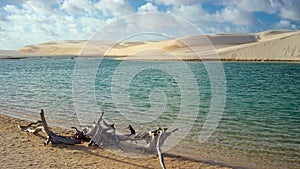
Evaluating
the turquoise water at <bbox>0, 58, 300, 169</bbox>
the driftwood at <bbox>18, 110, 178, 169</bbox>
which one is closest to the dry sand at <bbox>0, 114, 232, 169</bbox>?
the driftwood at <bbox>18, 110, 178, 169</bbox>

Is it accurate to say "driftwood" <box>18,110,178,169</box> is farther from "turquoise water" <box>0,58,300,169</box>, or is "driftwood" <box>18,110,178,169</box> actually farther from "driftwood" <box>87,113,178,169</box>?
"turquoise water" <box>0,58,300,169</box>

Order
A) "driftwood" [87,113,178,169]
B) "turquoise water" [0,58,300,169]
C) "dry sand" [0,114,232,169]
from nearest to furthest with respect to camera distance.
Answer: "dry sand" [0,114,232,169] → "driftwood" [87,113,178,169] → "turquoise water" [0,58,300,169]

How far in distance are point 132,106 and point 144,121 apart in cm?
318

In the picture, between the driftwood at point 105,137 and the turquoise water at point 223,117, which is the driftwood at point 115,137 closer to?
the driftwood at point 105,137

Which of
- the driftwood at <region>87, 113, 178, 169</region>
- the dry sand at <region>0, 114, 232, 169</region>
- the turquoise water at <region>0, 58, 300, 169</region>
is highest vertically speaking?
the turquoise water at <region>0, 58, 300, 169</region>

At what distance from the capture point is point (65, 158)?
23.5 ft

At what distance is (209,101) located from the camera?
16.4 meters

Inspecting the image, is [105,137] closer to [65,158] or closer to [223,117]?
[65,158]

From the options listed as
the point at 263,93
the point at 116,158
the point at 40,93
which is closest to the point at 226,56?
the point at 263,93

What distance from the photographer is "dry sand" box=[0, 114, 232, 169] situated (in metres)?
6.76

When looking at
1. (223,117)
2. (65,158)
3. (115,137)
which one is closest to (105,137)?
(115,137)

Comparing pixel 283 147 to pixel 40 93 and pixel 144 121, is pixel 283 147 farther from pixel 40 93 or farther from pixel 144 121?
pixel 40 93

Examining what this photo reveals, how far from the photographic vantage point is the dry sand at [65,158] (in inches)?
266

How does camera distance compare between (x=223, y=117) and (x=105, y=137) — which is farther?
(x=223, y=117)
